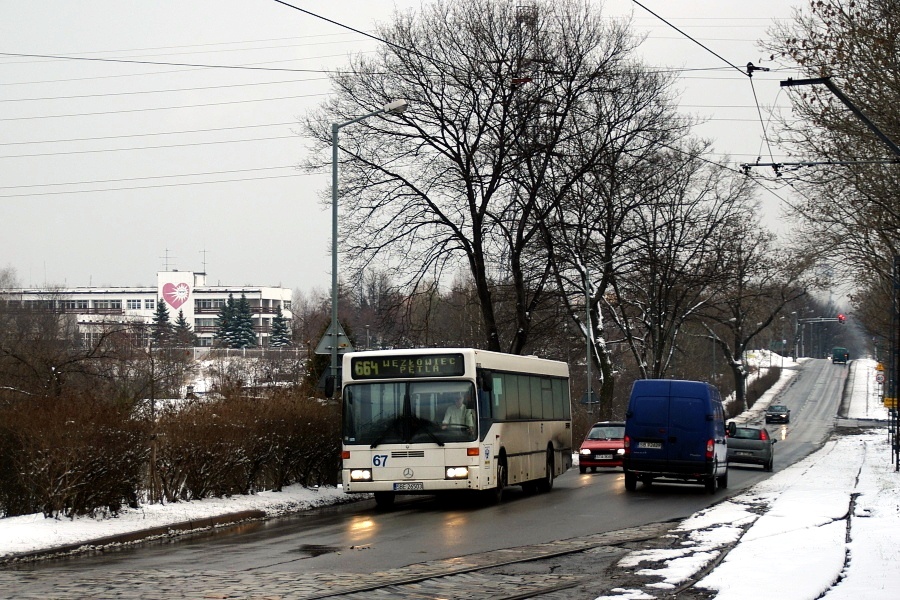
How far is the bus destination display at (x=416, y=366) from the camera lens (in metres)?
21.0

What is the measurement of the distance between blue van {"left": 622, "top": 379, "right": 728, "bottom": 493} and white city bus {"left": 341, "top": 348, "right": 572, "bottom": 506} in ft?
14.0

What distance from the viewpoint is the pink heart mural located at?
568ft

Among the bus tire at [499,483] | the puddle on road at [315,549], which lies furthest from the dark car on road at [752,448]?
the puddle on road at [315,549]

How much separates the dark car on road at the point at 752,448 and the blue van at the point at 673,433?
14.0m

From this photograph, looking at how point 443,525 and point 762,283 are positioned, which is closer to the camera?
point 443,525

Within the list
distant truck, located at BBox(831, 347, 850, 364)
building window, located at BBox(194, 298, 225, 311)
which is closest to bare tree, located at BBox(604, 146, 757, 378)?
distant truck, located at BBox(831, 347, 850, 364)

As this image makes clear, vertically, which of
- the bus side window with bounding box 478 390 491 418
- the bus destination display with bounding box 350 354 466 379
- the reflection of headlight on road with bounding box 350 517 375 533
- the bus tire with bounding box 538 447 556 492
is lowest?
the reflection of headlight on road with bounding box 350 517 375 533

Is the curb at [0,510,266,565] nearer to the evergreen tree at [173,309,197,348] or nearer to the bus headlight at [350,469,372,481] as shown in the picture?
the bus headlight at [350,469,372,481]

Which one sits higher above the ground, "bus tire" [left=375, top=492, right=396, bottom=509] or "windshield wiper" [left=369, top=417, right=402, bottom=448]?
"windshield wiper" [left=369, top=417, right=402, bottom=448]

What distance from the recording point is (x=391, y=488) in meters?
20.6

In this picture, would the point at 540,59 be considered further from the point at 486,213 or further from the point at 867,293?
the point at 867,293

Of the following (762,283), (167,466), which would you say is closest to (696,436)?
(167,466)

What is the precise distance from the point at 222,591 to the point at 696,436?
1605 cm

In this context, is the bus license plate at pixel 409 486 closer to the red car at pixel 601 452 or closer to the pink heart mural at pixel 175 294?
the red car at pixel 601 452
